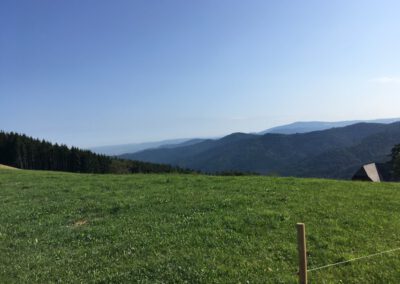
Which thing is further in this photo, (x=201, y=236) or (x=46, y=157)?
(x=46, y=157)

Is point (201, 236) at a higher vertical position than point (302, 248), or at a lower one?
lower

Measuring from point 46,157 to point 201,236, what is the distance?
126 m

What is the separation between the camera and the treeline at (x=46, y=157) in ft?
393

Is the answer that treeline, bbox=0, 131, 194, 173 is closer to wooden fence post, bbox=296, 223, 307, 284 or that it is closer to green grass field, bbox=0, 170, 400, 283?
green grass field, bbox=0, 170, 400, 283

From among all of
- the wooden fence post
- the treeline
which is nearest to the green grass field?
the wooden fence post

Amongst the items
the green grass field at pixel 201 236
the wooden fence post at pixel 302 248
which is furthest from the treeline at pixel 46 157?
the wooden fence post at pixel 302 248

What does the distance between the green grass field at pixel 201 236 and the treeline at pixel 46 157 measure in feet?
343

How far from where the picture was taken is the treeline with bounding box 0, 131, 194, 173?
120 metres

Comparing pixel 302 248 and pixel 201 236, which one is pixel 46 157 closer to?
pixel 201 236

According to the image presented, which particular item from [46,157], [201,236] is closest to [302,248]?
[201,236]

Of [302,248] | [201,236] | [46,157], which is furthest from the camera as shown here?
[46,157]

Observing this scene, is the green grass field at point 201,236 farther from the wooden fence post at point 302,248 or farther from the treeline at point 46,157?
the treeline at point 46,157

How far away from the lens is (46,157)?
12862 cm

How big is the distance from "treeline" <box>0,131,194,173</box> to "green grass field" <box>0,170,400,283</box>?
343 ft
